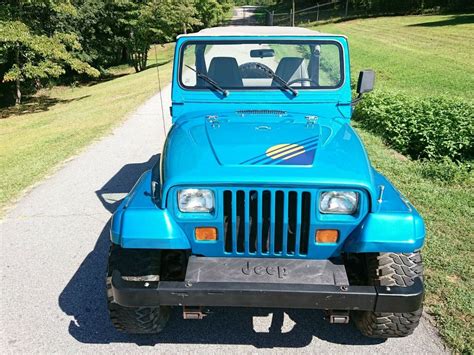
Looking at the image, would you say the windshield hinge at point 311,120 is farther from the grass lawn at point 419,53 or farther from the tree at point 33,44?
the tree at point 33,44

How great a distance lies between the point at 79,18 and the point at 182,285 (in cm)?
3194

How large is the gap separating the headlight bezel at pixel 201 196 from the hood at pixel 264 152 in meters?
0.06

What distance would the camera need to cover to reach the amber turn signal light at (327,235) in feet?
8.99

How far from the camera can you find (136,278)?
279cm

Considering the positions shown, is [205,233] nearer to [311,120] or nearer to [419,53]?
[311,120]

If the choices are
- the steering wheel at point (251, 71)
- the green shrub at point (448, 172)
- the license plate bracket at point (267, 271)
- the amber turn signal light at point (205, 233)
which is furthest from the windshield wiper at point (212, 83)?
the green shrub at point (448, 172)

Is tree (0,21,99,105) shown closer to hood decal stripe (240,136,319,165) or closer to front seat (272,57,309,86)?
front seat (272,57,309,86)

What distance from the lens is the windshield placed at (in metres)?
3.95

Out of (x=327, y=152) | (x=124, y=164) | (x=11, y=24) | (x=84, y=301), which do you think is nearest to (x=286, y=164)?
(x=327, y=152)

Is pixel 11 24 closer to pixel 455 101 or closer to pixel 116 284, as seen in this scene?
pixel 455 101

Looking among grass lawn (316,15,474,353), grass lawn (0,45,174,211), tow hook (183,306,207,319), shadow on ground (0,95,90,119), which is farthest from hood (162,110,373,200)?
shadow on ground (0,95,90,119)

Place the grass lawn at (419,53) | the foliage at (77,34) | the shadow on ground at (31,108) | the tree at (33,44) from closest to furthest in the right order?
the grass lawn at (419,53) → the tree at (33,44) → the foliage at (77,34) → the shadow on ground at (31,108)

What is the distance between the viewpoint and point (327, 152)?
295cm

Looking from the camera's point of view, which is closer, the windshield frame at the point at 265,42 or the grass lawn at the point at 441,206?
the grass lawn at the point at 441,206
